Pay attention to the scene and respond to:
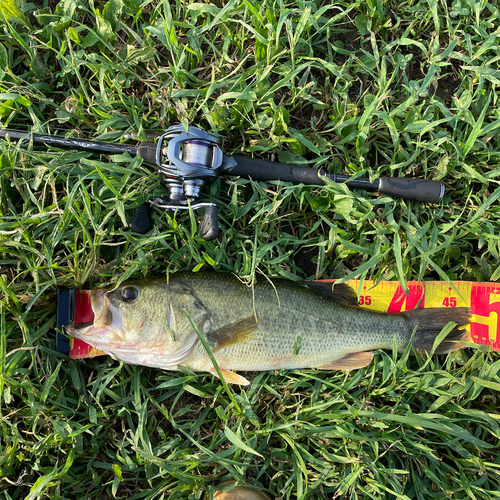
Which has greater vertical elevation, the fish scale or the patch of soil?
the patch of soil

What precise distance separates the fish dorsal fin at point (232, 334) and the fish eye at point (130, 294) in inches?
22.6

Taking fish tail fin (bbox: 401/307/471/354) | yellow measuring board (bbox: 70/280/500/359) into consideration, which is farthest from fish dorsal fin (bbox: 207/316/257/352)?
fish tail fin (bbox: 401/307/471/354)

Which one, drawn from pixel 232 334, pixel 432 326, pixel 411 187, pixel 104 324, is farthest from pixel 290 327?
pixel 411 187

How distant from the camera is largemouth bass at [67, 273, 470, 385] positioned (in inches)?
96.4

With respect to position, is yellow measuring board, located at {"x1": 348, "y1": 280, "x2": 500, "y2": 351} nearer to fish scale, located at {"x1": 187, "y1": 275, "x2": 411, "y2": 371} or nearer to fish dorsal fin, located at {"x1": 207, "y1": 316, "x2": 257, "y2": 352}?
→ fish scale, located at {"x1": 187, "y1": 275, "x2": 411, "y2": 371}

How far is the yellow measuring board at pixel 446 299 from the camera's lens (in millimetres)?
2918

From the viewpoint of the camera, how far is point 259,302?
2631mm

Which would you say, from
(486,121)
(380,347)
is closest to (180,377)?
(380,347)

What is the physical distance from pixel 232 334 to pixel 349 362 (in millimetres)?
942

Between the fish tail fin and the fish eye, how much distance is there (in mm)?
2027

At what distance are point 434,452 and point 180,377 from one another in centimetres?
204

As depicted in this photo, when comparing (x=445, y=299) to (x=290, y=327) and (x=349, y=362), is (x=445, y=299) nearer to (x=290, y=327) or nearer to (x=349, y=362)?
(x=349, y=362)

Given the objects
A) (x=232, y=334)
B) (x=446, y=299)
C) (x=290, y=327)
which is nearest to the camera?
(x=232, y=334)

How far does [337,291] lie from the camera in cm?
287
